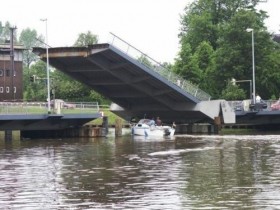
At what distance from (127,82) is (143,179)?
106 feet

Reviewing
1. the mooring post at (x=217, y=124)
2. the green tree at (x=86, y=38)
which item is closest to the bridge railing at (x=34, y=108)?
the mooring post at (x=217, y=124)

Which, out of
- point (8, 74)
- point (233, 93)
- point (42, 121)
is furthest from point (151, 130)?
point (8, 74)

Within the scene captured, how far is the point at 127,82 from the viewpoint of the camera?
55.6 m

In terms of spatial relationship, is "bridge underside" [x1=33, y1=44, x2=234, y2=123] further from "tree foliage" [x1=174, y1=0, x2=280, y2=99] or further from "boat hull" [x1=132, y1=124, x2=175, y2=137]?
"tree foliage" [x1=174, y1=0, x2=280, y2=99]

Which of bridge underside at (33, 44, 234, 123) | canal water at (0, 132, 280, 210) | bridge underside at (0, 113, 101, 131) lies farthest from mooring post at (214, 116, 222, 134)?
canal water at (0, 132, 280, 210)

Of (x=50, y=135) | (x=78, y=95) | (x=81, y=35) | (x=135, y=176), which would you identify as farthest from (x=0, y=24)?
(x=135, y=176)

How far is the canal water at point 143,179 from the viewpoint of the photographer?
17906 millimetres

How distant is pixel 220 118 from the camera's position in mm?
60688

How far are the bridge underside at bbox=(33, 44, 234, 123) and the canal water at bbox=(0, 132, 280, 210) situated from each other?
14.3 m

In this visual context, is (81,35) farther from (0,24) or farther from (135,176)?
(135,176)

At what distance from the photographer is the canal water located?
1791 centimetres

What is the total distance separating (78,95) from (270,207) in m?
79.0

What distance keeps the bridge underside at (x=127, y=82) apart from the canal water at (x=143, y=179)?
14.3 meters

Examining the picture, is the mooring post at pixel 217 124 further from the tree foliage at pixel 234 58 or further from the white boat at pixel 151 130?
the tree foliage at pixel 234 58
